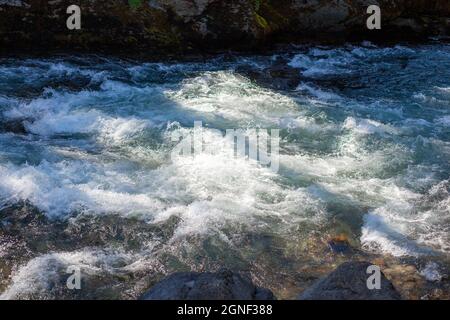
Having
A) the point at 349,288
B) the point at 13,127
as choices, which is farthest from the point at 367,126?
the point at 13,127

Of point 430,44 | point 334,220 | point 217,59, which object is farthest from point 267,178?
point 430,44

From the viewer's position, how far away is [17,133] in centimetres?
955

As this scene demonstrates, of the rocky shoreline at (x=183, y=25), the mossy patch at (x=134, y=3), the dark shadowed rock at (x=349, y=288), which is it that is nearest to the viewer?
the dark shadowed rock at (x=349, y=288)

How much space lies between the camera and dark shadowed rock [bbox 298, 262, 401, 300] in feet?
16.8

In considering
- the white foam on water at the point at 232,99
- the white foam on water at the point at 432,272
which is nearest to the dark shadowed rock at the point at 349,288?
the white foam on water at the point at 432,272

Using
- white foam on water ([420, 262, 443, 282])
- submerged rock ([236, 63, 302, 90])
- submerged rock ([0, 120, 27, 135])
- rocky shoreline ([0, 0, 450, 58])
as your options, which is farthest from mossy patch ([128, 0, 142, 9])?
white foam on water ([420, 262, 443, 282])

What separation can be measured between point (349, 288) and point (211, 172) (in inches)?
148

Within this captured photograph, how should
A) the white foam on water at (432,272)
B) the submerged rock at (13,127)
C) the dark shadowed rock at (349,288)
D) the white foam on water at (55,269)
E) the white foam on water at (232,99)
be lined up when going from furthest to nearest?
1. the white foam on water at (232,99)
2. the submerged rock at (13,127)
3. the white foam on water at (432,272)
4. the white foam on water at (55,269)
5. the dark shadowed rock at (349,288)

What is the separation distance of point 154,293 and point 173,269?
117cm

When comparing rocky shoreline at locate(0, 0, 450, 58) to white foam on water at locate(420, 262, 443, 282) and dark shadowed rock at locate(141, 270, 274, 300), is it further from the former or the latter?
dark shadowed rock at locate(141, 270, 274, 300)

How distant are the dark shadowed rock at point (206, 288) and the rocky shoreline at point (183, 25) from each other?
9.51 m

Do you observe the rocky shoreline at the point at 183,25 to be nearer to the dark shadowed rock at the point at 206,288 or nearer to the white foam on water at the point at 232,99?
the white foam on water at the point at 232,99

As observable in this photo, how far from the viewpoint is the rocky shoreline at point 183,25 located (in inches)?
531
